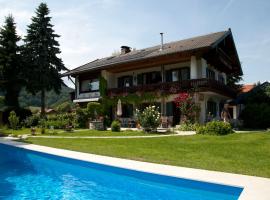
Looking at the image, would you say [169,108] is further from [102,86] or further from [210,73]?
[102,86]

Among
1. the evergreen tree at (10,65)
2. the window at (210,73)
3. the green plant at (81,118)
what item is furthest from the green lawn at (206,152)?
the evergreen tree at (10,65)

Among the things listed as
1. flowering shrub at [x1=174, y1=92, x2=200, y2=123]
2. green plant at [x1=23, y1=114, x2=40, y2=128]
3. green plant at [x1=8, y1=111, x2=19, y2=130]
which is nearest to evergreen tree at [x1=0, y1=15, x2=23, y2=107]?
green plant at [x1=23, y1=114, x2=40, y2=128]

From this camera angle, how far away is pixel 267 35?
20.5m

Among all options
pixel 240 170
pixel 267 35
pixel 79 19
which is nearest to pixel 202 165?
pixel 240 170

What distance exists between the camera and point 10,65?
38.3 m

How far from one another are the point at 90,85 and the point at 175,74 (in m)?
10.8

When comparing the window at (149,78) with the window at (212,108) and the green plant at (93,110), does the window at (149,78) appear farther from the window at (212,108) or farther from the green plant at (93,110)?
the window at (212,108)

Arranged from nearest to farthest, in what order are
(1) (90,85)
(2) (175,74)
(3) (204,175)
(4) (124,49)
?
(3) (204,175), (2) (175,74), (1) (90,85), (4) (124,49)

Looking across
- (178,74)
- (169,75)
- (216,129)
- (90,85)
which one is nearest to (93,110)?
(90,85)

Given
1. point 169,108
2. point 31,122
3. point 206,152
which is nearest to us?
point 206,152

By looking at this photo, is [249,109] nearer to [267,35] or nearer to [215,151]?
[267,35]

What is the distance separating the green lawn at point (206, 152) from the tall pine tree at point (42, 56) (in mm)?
26004

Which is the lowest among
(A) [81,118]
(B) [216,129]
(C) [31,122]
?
(B) [216,129]

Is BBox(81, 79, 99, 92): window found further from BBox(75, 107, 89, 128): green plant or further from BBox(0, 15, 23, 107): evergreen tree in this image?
BBox(0, 15, 23, 107): evergreen tree
